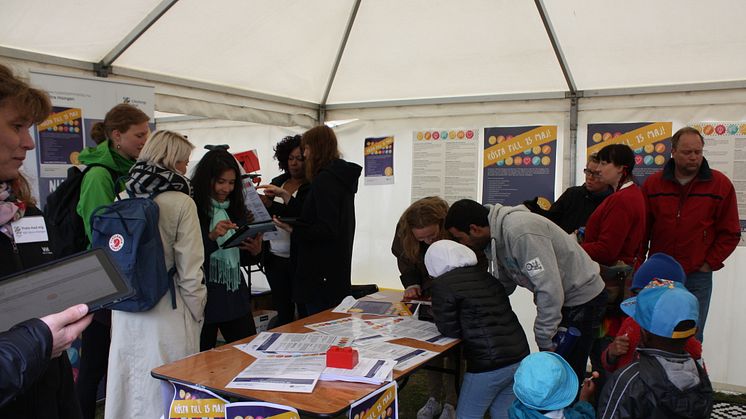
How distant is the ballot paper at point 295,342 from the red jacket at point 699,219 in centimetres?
213

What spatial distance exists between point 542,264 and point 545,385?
0.78 metres

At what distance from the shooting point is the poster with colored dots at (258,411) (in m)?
1.54

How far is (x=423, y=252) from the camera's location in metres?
3.09

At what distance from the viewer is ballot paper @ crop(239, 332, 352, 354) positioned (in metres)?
2.15

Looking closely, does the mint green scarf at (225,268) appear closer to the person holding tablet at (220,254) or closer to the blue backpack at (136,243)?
the person holding tablet at (220,254)

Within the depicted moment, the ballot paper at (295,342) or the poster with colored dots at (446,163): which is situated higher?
the poster with colored dots at (446,163)

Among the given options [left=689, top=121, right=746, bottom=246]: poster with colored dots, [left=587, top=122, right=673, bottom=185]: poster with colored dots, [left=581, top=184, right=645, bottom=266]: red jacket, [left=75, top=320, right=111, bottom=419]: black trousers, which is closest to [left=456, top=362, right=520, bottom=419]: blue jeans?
[left=581, top=184, right=645, bottom=266]: red jacket

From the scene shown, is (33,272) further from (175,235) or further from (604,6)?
(604,6)

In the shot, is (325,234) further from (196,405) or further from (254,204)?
(196,405)

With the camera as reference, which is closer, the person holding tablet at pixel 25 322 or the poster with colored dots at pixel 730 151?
the person holding tablet at pixel 25 322

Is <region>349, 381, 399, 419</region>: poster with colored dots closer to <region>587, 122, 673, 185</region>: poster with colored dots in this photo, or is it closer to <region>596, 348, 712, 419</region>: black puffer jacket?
<region>596, 348, 712, 419</region>: black puffer jacket

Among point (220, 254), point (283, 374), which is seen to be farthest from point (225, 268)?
point (283, 374)

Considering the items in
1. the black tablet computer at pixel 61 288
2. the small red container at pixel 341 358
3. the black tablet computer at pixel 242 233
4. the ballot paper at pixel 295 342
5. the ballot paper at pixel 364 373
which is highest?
the black tablet computer at pixel 61 288

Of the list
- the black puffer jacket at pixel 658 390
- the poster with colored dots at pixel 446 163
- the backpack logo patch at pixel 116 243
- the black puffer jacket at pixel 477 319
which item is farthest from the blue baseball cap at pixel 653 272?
the backpack logo patch at pixel 116 243
